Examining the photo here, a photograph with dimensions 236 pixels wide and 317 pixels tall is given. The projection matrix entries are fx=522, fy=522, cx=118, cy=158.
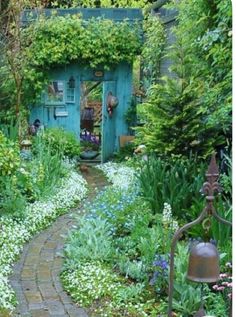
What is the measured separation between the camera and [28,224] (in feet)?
19.1

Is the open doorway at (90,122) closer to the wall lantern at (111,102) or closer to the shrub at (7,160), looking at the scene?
the wall lantern at (111,102)

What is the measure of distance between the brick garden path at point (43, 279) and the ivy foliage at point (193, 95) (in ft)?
5.43

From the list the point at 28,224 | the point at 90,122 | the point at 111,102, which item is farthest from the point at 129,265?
the point at 90,122

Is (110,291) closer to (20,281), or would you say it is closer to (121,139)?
(20,281)

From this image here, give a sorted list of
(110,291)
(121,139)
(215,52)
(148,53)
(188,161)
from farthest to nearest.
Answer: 1. (121,139)
2. (148,53)
3. (188,161)
4. (215,52)
5. (110,291)

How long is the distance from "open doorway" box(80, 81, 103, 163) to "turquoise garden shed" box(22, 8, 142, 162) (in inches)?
18.5

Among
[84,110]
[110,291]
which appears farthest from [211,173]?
[84,110]

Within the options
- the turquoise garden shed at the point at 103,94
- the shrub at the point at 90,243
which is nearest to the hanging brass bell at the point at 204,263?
the shrub at the point at 90,243

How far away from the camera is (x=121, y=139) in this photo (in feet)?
34.7

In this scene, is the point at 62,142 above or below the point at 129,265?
above

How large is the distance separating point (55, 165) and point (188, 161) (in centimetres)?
230

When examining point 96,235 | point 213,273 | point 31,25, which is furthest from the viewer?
point 31,25

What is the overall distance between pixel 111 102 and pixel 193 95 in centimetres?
433

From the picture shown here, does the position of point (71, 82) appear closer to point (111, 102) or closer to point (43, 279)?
point (111, 102)
